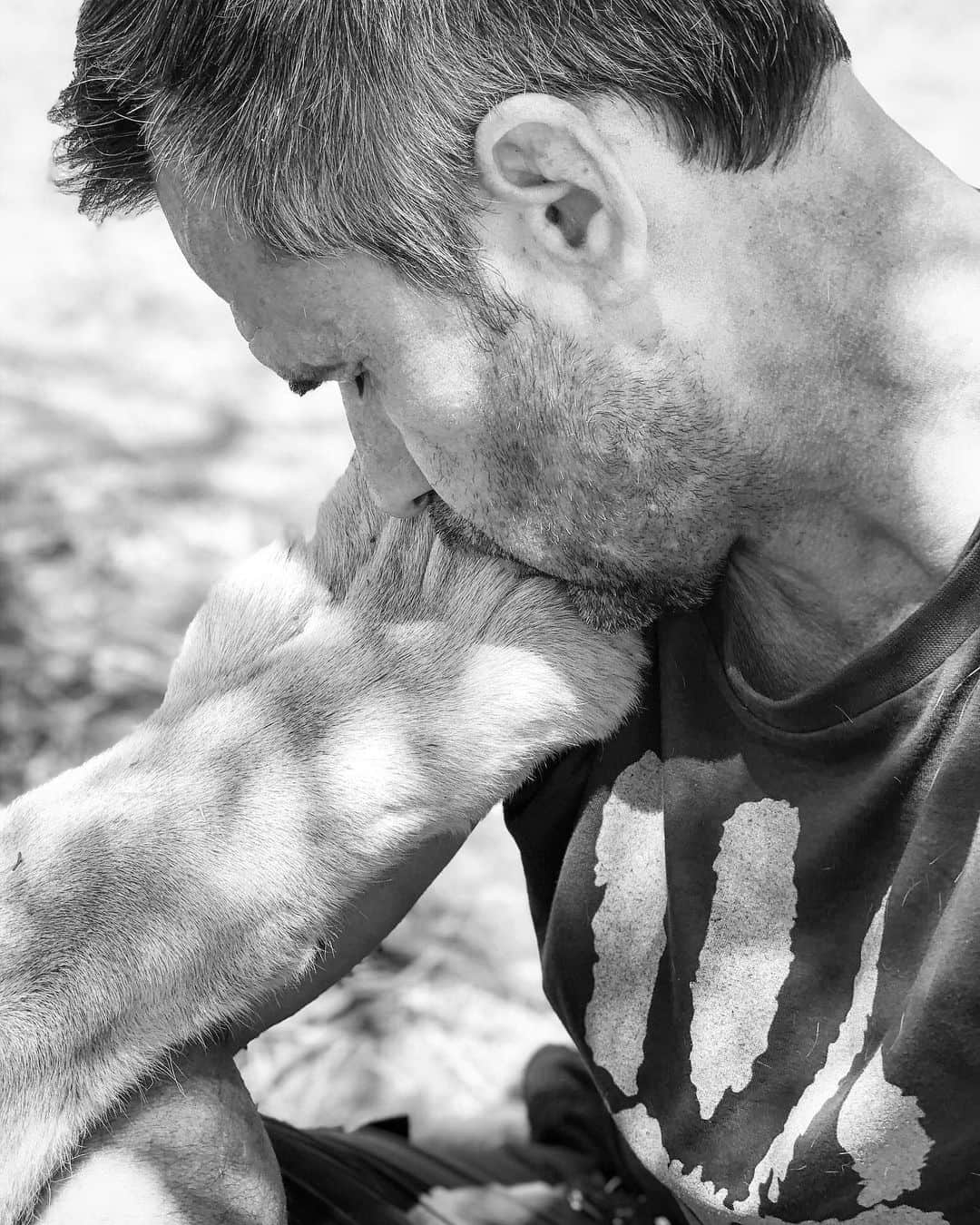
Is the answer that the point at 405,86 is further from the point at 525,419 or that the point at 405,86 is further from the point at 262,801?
the point at 262,801

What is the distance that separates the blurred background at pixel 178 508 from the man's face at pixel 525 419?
3.47ft

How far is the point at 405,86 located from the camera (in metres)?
1.31

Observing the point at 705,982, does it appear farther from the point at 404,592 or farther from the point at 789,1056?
the point at 404,592

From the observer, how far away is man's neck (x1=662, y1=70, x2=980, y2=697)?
1.34 meters

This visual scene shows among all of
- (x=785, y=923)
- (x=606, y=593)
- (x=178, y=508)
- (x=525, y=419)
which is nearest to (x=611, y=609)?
(x=606, y=593)

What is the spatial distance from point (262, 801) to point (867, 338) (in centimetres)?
74

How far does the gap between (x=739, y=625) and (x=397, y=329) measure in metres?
0.48

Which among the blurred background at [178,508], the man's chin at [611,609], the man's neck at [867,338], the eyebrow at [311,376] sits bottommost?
the blurred background at [178,508]

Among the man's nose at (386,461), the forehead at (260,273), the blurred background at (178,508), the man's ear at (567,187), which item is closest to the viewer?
the man's ear at (567,187)

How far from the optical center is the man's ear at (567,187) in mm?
1273

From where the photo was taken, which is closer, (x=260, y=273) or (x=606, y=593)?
(x=260, y=273)

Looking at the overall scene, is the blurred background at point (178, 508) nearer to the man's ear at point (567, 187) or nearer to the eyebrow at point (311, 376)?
the eyebrow at point (311, 376)

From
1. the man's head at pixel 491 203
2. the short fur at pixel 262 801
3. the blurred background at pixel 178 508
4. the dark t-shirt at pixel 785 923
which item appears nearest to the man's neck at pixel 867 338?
the man's head at pixel 491 203

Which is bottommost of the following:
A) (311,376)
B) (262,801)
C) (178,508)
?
(178,508)
